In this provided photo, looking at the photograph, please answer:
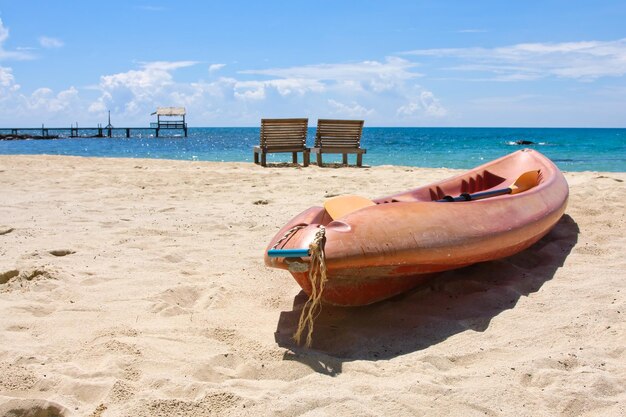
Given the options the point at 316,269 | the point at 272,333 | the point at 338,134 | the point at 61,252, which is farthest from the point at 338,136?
the point at 316,269

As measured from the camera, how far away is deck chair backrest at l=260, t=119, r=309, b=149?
1195cm

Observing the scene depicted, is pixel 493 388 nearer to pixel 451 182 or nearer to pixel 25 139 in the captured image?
pixel 451 182

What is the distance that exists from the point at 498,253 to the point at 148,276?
2.16m

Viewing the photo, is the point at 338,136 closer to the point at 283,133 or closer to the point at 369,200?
the point at 283,133

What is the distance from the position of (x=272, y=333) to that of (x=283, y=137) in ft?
30.8

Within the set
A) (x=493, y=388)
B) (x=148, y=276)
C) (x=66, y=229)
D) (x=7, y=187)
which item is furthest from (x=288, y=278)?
(x=7, y=187)

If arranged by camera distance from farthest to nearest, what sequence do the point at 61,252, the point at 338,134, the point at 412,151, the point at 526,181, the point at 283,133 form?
the point at 412,151
the point at 338,134
the point at 283,133
the point at 526,181
the point at 61,252

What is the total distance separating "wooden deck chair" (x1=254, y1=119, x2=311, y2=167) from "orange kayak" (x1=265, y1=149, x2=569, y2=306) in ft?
27.5

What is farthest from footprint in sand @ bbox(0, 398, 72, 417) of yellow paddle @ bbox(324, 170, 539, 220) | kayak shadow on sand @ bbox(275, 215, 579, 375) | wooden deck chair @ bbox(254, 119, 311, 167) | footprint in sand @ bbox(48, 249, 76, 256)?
wooden deck chair @ bbox(254, 119, 311, 167)

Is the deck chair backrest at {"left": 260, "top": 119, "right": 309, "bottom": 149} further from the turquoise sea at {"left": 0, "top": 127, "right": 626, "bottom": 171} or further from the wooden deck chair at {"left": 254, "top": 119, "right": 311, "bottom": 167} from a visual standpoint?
the turquoise sea at {"left": 0, "top": 127, "right": 626, "bottom": 171}

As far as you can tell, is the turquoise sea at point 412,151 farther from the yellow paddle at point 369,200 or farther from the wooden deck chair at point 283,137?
the yellow paddle at point 369,200

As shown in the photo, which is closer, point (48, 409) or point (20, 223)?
point (48, 409)

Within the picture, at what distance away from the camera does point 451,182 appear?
4992 millimetres

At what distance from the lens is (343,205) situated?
353 cm
